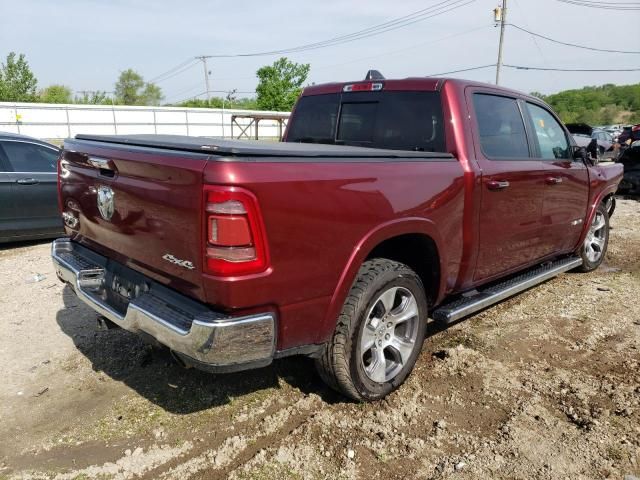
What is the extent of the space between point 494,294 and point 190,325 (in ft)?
7.92

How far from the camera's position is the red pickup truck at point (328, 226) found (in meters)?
2.28

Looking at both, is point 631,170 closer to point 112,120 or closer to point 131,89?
point 112,120

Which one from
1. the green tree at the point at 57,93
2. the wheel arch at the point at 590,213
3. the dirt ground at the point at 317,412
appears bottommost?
the dirt ground at the point at 317,412

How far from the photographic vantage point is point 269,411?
3.08 metres

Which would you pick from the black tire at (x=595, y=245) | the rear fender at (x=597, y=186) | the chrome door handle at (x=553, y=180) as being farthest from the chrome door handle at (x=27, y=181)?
the black tire at (x=595, y=245)

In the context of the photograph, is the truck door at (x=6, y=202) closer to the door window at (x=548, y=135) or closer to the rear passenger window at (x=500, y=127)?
the rear passenger window at (x=500, y=127)

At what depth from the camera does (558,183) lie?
449 centimetres

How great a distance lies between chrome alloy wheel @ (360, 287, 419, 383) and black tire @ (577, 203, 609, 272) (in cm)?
320

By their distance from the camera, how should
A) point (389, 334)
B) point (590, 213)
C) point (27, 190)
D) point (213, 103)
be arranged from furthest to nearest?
point (213, 103) → point (27, 190) → point (590, 213) → point (389, 334)

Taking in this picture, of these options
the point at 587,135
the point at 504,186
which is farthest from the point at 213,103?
the point at 504,186

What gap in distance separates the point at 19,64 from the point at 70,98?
19.5 m

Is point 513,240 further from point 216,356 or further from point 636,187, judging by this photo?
point 636,187

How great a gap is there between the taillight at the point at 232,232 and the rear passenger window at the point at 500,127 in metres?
2.11

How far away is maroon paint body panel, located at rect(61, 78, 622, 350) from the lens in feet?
7.52
